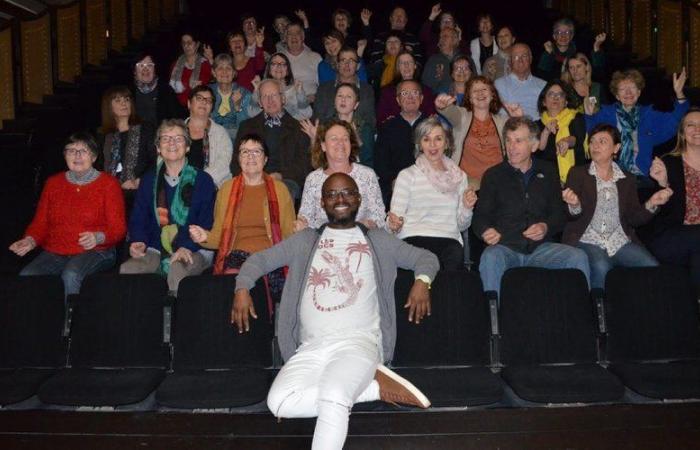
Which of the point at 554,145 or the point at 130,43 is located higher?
the point at 130,43

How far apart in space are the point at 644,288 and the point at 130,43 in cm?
709

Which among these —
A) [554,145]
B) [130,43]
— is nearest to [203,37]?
[130,43]

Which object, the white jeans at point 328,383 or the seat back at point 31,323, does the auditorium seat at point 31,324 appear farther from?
the white jeans at point 328,383

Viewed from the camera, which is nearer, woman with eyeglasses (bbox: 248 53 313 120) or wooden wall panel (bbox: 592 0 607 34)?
woman with eyeglasses (bbox: 248 53 313 120)

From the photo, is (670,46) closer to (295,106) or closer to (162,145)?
(295,106)

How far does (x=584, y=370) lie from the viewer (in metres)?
3.42

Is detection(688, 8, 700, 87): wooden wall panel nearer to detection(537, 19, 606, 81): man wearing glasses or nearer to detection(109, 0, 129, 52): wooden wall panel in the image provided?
detection(537, 19, 606, 81): man wearing glasses

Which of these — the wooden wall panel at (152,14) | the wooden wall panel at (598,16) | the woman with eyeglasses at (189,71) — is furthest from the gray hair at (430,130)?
the wooden wall panel at (152,14)

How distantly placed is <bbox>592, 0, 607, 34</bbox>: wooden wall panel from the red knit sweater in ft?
21.3

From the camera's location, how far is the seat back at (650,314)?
12.0 feet

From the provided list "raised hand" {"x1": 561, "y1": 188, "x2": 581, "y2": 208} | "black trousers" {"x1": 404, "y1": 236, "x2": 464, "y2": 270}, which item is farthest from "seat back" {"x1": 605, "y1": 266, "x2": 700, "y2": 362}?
"black trousers" {"x1": 404, "y1": 236, "x2": 464, "y2": 270}

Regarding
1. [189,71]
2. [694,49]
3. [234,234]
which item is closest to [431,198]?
[234,234]

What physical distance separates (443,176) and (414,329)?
3.28 ft

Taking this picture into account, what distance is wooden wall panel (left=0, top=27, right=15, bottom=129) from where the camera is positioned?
20.5 ft
